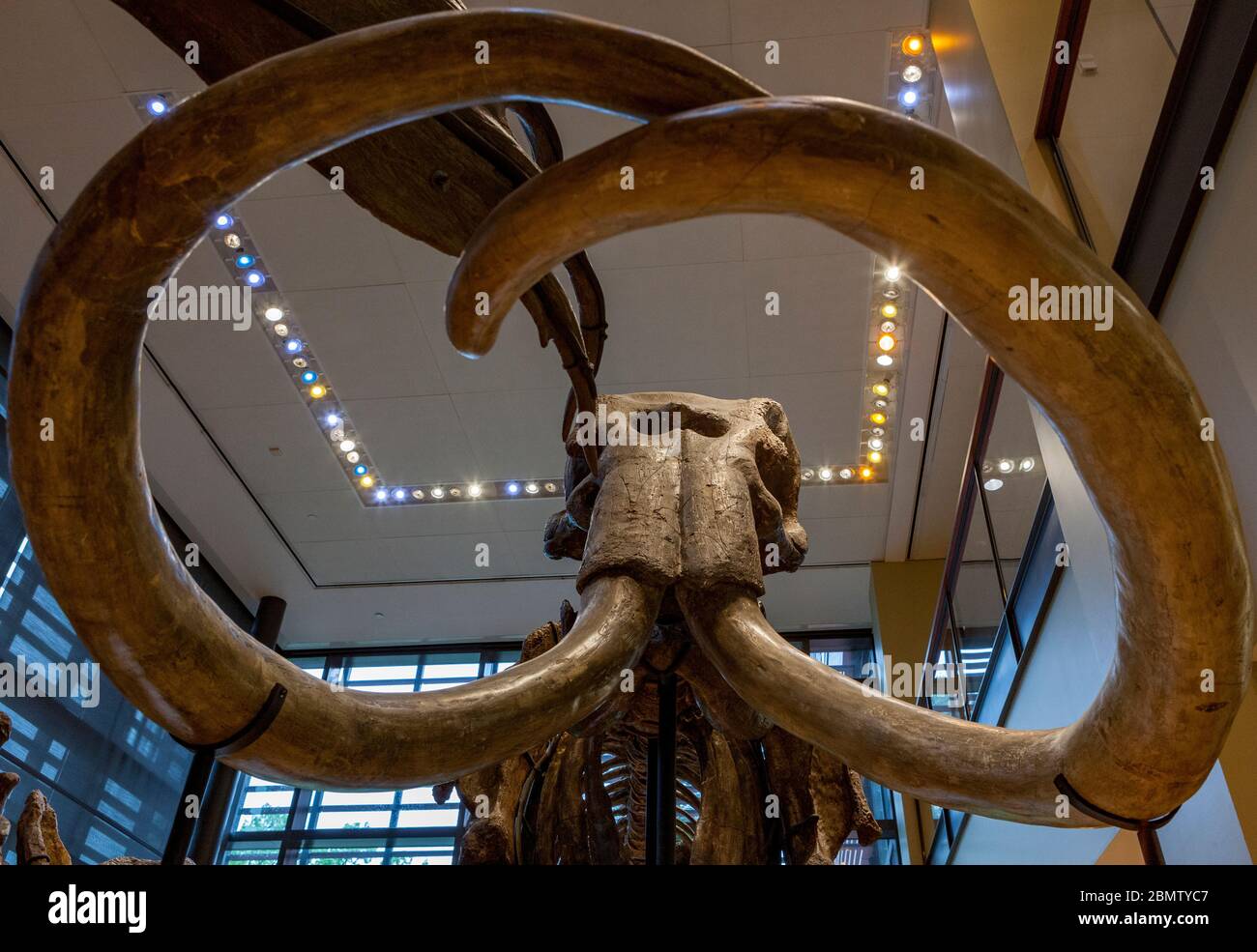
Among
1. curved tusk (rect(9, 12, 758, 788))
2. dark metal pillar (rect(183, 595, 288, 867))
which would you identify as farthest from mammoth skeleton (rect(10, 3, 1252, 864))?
dark metal pillar (rect(183, 595, 288, 867))

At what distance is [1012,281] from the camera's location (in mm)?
938

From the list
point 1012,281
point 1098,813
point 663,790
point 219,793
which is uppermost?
point 219,793

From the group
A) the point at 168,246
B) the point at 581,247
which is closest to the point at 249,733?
the point at 168,246

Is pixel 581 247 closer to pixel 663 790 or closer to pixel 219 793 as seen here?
pixel 663 790

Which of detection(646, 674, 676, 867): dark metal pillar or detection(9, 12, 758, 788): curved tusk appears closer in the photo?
detection(9, 12, 758, 788): curved tusk

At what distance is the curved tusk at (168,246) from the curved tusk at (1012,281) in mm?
106

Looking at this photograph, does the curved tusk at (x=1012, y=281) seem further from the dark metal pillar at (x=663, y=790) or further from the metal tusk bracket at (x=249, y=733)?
the dark metal pillar at (x=663, y=790)

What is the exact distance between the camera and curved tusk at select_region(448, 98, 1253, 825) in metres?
0.93

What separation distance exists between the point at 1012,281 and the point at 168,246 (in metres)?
0.80

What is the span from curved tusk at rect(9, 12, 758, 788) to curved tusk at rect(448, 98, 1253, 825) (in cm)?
11

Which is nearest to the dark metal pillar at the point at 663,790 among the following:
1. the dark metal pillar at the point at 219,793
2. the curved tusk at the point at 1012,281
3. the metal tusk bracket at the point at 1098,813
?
the metal tusk bracket at the point at 1098,813

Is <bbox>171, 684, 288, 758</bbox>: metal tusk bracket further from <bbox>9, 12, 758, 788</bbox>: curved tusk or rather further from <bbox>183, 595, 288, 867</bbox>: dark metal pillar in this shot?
<bbox>183, 595, 288, 867</bbox>: dark metal pillar

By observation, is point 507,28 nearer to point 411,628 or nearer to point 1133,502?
point 1133,502

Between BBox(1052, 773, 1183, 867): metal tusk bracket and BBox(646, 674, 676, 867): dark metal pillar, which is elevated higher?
BBox(646, 674, 676, 867): dark metal pillar
